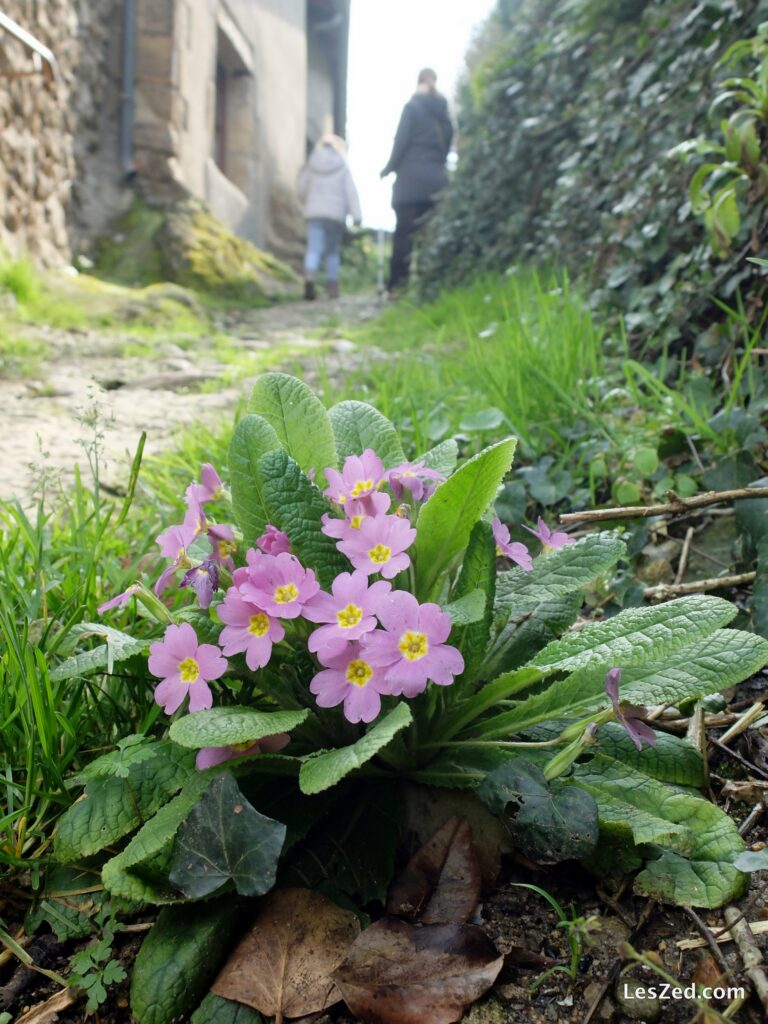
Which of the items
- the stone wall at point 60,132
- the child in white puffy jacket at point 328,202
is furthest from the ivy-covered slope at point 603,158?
the stone wall at point 60,132

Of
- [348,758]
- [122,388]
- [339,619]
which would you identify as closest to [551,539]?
[339,619]

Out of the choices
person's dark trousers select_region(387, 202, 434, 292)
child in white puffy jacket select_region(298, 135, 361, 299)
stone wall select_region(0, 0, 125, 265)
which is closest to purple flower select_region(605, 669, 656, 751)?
stone wall select_region(0, 0, 125, 265)

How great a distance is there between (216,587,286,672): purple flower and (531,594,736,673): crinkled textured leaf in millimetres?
358

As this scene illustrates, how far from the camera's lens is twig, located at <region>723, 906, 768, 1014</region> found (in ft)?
2.78

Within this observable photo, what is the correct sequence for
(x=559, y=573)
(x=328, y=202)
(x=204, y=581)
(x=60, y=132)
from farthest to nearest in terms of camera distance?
1. (x=328, y=202)
2. (x=60, y=132)
3. (x=559, y=573)
4. (x=204, y=581)

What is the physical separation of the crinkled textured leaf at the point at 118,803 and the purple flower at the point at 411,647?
37 centimetres

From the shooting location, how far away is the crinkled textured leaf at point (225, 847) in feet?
3.12

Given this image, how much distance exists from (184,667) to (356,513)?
0.32 m

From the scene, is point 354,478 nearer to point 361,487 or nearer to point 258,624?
point 361,487

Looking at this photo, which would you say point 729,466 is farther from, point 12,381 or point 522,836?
point 12,381

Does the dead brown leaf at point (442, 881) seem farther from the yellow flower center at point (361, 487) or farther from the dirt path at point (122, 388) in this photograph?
the dirt path at point (122, 388)

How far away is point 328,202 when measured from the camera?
1090 cm

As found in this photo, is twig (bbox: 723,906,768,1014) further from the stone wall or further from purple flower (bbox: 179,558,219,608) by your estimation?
the stone wall

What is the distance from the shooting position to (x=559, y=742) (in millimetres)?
1031
